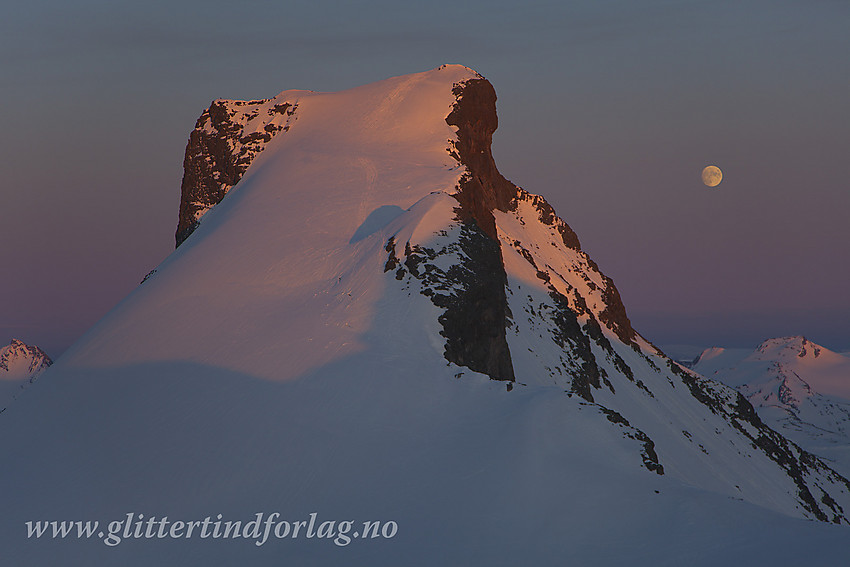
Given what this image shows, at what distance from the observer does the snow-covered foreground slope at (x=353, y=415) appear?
1967 centimetres

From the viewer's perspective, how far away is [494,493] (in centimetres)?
2141

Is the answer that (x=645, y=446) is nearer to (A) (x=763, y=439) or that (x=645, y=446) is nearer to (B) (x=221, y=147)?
(B) (x=221, y=147)

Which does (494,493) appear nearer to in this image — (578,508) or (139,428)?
(578,508)

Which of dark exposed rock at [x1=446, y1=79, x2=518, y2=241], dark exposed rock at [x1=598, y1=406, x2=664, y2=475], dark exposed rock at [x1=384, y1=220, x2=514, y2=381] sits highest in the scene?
dark exposed rock at [x1=446, y1=79, x2=518, y2=241]

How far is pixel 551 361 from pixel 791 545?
42.3 m

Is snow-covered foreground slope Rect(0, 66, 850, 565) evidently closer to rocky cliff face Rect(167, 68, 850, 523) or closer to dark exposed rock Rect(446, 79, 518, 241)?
rocky cliff face Rect(167, 68, 850, 523)

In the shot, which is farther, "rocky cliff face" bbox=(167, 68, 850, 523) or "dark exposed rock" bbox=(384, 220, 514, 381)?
"rocky cliff face" bbox=(167, 68, 850, 523)

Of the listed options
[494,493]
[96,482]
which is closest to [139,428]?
[96,482]

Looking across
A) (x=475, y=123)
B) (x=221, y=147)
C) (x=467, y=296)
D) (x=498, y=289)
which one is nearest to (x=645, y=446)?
(x=467, y=296)

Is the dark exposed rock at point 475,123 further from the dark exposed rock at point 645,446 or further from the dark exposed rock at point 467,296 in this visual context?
the dark exposed rock at point 645,446

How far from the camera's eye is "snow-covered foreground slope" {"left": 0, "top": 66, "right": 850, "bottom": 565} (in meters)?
19.7

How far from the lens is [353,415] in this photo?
26.7 meters

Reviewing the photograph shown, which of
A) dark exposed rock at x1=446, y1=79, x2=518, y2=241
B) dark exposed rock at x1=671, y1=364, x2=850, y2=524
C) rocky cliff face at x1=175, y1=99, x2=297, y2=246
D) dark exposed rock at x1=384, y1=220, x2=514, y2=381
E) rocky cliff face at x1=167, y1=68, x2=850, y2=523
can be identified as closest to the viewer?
dark exposed rock at x1=384, y1=220, x2=514, y2=381

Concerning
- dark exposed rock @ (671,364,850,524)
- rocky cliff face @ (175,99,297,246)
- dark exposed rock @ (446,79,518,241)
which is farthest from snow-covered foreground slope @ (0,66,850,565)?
dark exposed rock @ (671,364,850,524)
